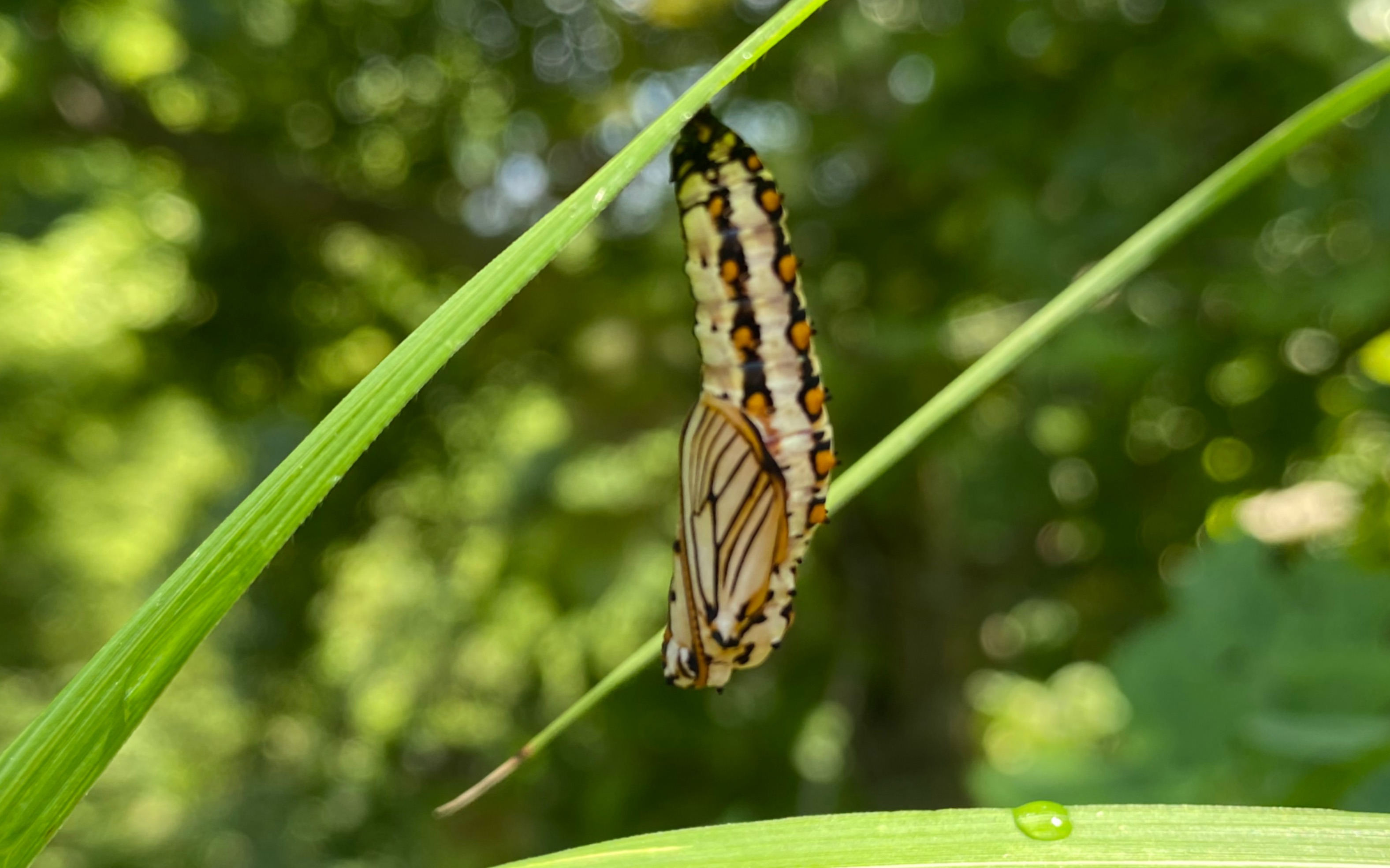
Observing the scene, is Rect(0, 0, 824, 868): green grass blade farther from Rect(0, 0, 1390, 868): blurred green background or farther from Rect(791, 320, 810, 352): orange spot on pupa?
Rect(0, 0, 1390, 868): blurred green background

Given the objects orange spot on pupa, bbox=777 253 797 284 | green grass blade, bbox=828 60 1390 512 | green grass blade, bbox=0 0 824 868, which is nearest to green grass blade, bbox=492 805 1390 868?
green grass blade, bbox=0 0 824 868

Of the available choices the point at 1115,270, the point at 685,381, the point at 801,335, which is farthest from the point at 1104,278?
the point at 685,381

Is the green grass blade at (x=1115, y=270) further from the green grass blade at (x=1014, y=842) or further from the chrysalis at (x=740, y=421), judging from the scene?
the green grass blade at (x=1014, y=842)

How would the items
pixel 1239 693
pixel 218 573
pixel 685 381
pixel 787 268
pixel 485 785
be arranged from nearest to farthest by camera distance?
pixel 218 573
pixel 485 785
pixel 787 268
pixel 1239 693
pixel 685 381

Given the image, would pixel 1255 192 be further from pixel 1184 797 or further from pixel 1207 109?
pixel 1184 797

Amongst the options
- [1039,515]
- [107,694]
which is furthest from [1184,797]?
[1039,515]

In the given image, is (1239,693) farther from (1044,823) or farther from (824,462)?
(1044,823)

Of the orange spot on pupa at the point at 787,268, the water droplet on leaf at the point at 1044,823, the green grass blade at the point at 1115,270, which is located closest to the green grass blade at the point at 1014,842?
the water droplet on leaf at the point at 1044,823

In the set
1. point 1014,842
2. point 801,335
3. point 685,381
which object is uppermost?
point 685,381
